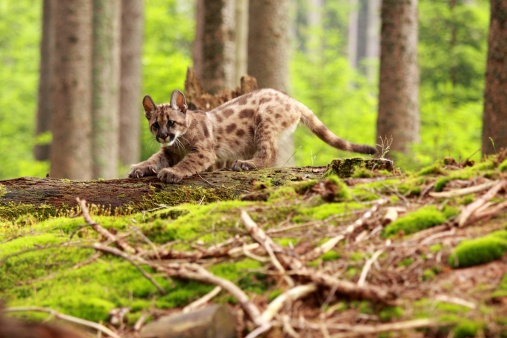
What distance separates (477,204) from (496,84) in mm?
4198

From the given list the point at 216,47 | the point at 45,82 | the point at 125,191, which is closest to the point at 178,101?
the point at 125,191

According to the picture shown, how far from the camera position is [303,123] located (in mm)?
9359

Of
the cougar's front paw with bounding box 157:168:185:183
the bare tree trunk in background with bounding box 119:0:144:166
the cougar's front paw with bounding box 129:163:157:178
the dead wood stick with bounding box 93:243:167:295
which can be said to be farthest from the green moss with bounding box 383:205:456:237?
the bare tree trunk in background with bounding box 119:0:144:166

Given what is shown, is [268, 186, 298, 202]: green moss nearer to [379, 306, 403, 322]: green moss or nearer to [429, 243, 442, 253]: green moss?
A: [429, 243, 442, 253]: green moss

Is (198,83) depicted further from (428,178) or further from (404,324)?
(404,324)

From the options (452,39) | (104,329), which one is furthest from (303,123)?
(452,39)

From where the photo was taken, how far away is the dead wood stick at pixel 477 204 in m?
4.10

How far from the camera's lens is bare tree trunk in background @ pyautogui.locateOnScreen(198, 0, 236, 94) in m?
12.4

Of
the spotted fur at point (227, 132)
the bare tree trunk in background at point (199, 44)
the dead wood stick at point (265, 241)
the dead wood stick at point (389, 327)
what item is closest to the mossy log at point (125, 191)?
the spotted fur at point (227, 132)

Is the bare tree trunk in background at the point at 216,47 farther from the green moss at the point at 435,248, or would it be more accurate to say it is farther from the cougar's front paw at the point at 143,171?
the green moss at the point at 435,248

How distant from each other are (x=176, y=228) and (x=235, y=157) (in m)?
4.12

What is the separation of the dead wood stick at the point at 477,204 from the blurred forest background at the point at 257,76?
3.98 m

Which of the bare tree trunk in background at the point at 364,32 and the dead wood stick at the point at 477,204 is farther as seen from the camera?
the bare tree trunk in background at the point at 364,32

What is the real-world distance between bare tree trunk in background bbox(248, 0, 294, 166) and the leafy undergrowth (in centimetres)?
878
